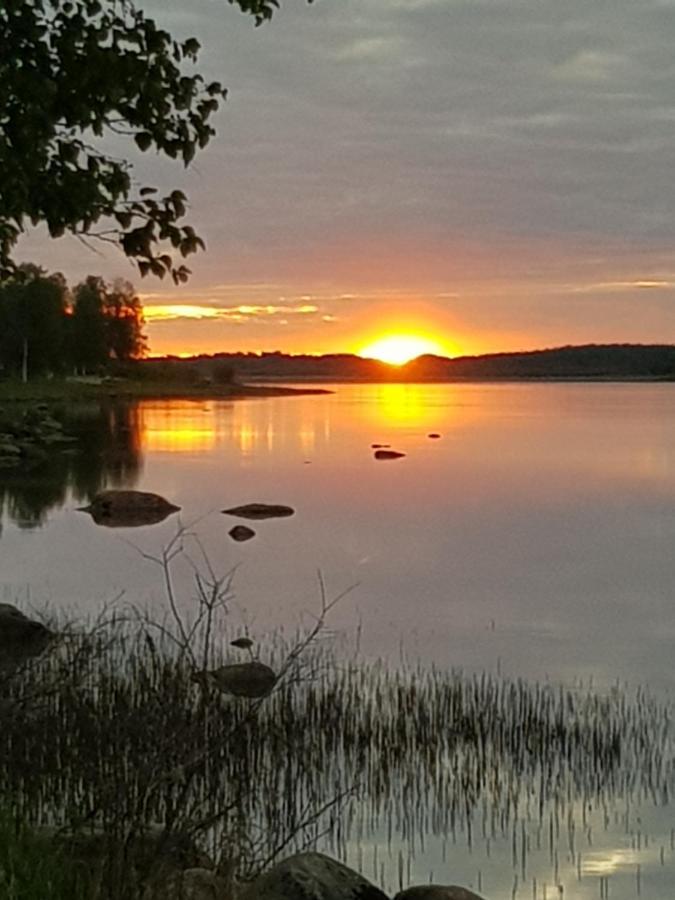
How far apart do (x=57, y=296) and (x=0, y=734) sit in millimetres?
92955

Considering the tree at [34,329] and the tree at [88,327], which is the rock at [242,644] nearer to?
the tree at [34,329]

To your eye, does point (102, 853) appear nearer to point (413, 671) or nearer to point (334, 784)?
point (334, 784)

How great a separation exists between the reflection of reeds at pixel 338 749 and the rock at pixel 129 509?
19.8 meters

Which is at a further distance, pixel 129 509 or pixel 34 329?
pixel 34 329

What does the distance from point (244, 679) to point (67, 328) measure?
3825 inches

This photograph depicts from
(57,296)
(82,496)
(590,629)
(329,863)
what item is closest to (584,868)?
(329,863)

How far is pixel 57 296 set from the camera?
98.4 metres

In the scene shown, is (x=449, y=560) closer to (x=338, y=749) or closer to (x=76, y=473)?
(x=338, y=749)

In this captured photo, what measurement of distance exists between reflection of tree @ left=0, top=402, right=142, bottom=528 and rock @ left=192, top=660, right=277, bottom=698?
2070 cm

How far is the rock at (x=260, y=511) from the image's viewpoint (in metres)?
35.6

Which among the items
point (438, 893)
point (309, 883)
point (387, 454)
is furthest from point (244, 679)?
point (387, 454)

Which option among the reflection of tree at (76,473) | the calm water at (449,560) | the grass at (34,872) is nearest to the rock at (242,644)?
the calm water at (449,560)

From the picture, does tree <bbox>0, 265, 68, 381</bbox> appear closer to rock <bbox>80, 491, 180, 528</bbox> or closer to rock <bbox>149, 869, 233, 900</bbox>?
rock <bbox>80, 491, 180, 528</bbox>

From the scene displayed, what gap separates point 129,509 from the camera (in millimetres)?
36406
